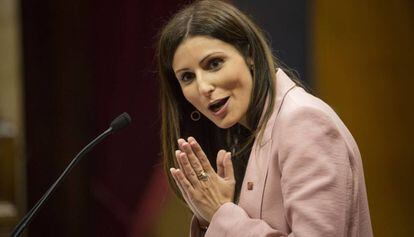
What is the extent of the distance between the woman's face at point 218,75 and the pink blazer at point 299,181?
0.33ft

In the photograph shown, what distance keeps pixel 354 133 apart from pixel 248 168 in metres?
1.69

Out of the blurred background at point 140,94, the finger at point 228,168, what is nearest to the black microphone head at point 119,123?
the finger at point 228,168

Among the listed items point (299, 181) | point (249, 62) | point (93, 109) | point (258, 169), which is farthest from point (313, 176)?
point (93, 109)

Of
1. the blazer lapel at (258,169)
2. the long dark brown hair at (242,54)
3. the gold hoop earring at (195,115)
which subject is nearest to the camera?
the blazer lapel at (258,169)

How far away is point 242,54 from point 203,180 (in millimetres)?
303

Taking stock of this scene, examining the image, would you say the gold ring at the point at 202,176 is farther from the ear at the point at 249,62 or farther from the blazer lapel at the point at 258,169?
the ear at the point at 249,62

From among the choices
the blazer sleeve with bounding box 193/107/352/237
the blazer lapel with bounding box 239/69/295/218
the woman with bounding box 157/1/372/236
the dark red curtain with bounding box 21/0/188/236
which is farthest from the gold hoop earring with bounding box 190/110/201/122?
the dark red curtain with bounding box 21/0/188/236

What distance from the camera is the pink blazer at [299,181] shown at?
1440mm

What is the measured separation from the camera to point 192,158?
166cm

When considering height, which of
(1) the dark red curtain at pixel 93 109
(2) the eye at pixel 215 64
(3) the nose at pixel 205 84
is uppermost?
(2) the eye at pixel 215 64

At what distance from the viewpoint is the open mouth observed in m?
1.70

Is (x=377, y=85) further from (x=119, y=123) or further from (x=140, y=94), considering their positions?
(x=119, y=123)

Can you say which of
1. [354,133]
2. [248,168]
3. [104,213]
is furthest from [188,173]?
[104,213]

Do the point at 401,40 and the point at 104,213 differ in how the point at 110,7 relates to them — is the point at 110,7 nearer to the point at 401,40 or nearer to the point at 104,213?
the point at 104,213
